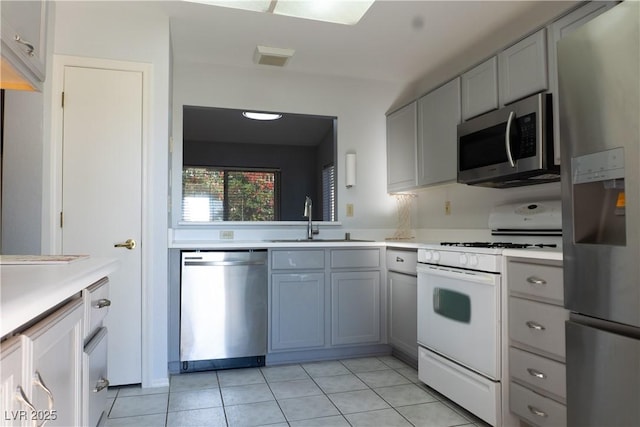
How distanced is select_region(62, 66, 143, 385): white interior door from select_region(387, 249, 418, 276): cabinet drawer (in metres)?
1.82

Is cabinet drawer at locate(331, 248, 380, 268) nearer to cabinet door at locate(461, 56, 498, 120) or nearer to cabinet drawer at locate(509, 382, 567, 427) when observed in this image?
cabinet door at locate(461, 56, 498, 120)

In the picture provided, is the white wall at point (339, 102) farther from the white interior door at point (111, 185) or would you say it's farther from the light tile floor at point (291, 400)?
the light tile floor at point (291, 400)

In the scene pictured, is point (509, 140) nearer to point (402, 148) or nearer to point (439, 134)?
point (439, 134)

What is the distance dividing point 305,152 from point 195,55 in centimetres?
387

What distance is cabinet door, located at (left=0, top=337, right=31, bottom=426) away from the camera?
0.64m

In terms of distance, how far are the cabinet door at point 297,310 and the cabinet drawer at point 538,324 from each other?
4.97 ft

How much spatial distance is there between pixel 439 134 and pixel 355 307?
1478 millimetres

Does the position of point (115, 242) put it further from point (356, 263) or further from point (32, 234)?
point (356, 263)

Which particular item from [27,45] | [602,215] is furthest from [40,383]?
[602,215]

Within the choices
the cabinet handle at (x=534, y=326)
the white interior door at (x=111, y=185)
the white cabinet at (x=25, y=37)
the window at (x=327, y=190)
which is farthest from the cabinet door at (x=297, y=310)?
the window at (x=327, y=190)

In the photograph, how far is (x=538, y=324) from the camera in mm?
1913

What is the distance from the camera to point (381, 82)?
4086mm

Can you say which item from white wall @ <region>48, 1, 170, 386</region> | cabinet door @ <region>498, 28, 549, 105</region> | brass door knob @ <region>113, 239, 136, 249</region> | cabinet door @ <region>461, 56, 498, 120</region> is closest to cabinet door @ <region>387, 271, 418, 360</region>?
cabinet door @ <region>461, 56, 498, 120</region>

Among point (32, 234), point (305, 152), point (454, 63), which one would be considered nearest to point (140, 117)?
point (32, 234)
